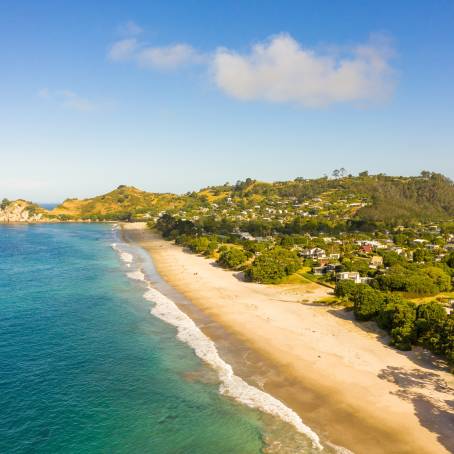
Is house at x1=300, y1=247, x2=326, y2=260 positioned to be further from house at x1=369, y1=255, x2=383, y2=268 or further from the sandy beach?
the sandy beach

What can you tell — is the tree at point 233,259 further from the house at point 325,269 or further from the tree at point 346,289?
the tree at point 346,289

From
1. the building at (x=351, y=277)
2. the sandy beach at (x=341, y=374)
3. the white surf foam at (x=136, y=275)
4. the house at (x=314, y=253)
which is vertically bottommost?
the sandy beach at (x=341, y=374)

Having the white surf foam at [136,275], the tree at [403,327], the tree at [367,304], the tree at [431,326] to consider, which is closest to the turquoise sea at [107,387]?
the white surf foam at [136,275]

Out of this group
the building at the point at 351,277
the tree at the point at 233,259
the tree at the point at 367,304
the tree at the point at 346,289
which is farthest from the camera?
the tree at the point at 233,259

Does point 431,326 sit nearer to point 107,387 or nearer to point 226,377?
point 226,377

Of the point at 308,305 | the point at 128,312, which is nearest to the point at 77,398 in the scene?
the point at 128,312

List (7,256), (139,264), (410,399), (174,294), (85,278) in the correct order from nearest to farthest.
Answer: (410,399) → (174,294) → (85,278) → (139,264) → (7,256)

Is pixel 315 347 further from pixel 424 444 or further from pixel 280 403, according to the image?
pixel 424 444

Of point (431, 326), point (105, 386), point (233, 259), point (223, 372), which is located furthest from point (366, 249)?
point (105, 386)
